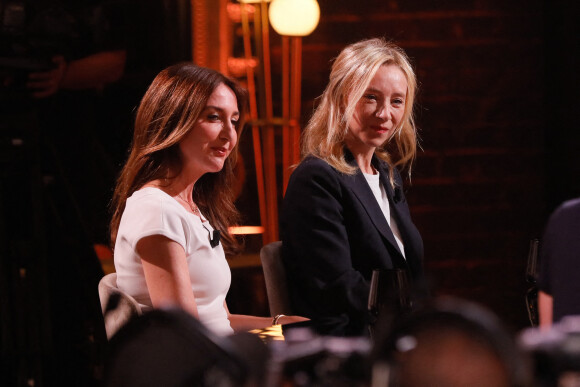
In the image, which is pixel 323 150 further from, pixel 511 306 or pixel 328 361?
pixel 511 306

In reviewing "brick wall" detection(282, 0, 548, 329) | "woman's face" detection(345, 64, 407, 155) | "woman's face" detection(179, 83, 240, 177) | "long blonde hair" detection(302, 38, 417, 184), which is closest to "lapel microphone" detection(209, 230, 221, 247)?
"woman's face" detection(179, 83, 240, 177)

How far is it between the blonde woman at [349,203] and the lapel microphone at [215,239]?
0.74 feet

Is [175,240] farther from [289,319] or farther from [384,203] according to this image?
[384,203]

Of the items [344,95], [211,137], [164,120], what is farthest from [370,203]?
[164,120]

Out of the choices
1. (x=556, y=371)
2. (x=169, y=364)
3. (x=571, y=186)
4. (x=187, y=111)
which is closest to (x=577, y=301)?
(x=556, y=371)

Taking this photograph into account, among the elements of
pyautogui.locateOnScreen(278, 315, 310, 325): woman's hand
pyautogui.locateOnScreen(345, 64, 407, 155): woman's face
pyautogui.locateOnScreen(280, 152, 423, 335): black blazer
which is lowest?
pyautogui.locateOnScreen(278, 315, 310, 325): woman's hand

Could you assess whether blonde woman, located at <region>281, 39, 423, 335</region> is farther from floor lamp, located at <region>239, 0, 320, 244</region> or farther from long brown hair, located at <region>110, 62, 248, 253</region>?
floor lamp, located at <region>239, 0, 320, 244</region>

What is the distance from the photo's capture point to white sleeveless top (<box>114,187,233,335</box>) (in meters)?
1.53

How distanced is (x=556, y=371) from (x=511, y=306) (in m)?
2.96

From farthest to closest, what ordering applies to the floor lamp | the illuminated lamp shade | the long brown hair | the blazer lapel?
1. the floor lamp
2. the illuminated lamp shade
3. the blazer lapel
4. the long brown hair

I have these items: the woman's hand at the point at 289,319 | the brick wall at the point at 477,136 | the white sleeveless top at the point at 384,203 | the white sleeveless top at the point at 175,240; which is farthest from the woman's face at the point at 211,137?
the brick wall at the point at 477,136

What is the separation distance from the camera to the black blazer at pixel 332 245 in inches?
72.8

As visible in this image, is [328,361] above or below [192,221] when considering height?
above

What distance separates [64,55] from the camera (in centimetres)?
298
